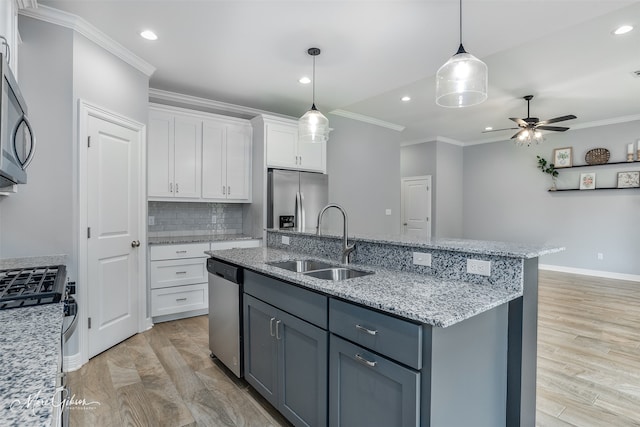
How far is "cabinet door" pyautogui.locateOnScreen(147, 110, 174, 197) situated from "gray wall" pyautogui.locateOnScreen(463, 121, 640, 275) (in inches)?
257

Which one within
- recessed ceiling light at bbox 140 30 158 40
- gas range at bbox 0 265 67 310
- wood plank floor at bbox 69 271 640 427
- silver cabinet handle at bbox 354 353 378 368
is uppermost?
recessed ceiling light at bbox 140 30 158 40

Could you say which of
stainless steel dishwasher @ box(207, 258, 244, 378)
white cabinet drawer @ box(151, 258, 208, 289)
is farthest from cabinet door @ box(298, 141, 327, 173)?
stainless steel dishwasher @ box(207, 258, 244, 378)

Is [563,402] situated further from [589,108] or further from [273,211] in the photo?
[589,108]

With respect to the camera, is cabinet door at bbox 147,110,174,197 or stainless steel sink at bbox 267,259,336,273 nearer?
stainless steel sink at bbox 267,259,336,273

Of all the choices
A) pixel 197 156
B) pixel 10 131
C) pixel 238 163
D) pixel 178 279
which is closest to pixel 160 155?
pixel 197 156

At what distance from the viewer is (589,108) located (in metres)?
5.16

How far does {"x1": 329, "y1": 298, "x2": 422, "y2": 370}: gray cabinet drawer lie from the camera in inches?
47.7

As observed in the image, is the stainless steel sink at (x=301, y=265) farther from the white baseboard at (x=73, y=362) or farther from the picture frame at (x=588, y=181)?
the picture frame at (x=588, y=181)

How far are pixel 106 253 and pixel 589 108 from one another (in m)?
6.70

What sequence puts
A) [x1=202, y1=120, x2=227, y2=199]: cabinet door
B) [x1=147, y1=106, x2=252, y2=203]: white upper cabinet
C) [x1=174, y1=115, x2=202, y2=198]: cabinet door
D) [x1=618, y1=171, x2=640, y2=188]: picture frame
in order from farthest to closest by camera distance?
1. [x1=618, y1=171, x2=640, y2=188]: picture frame
2. [x1=202, y1=120, x2=227, y2=199]: cabinet door
3. [x1=174, y1=115, x2=202, y2=198]: cabinet door
4. [x1=147, y1=106, x2=252, y2=203]: white upper cabinet

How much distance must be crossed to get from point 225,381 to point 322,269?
1.11 metres

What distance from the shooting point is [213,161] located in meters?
4.17

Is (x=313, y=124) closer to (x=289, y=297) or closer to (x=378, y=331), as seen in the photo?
(x=289, y=297)

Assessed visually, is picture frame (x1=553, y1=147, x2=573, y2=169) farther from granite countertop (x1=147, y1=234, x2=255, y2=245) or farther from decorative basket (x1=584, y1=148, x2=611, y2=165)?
granite countertop (x1=147, y1=234, x2=255, y2=245)
